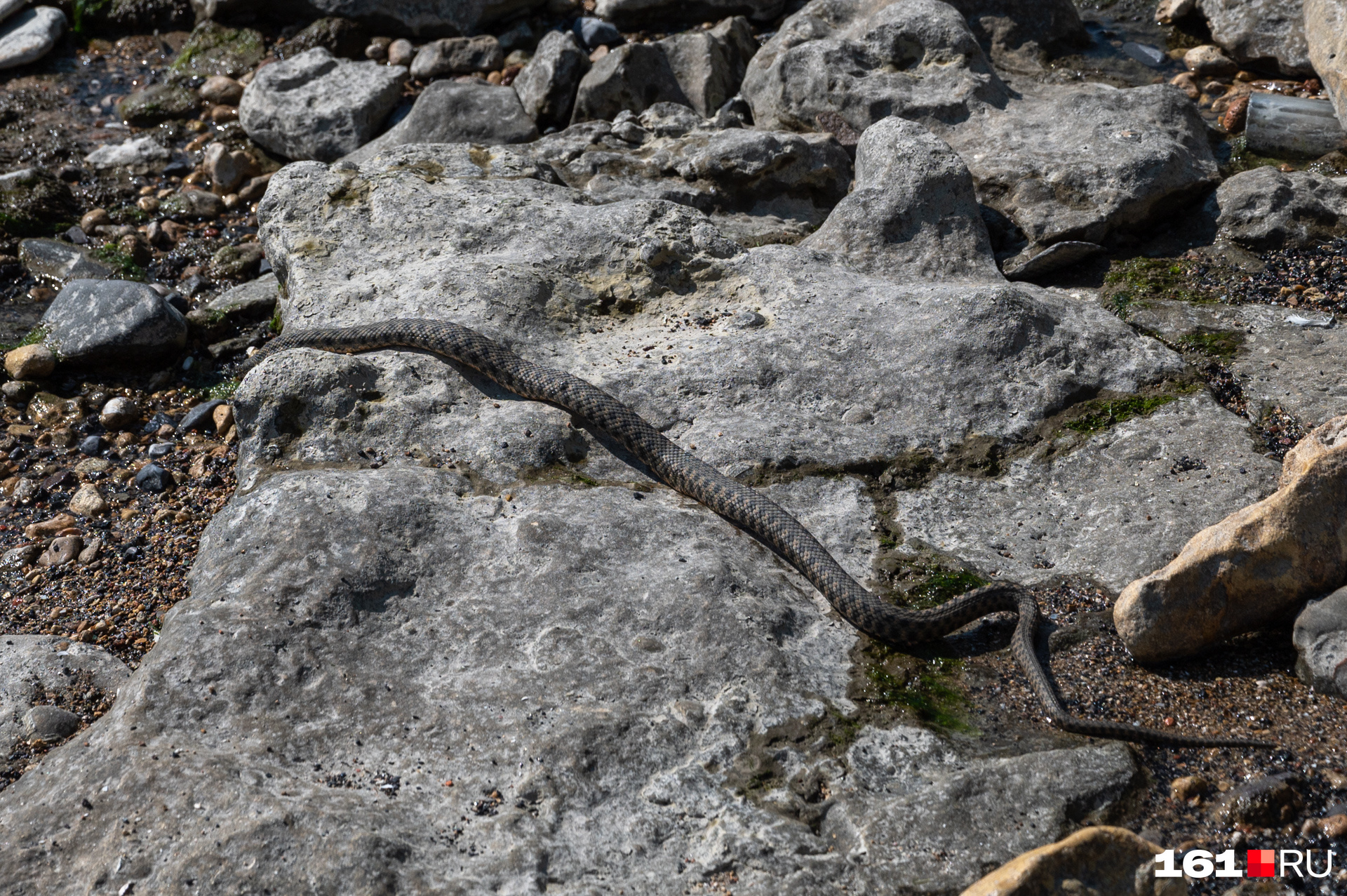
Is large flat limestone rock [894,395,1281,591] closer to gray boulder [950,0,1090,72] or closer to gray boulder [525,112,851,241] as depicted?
gray boulder [525,112,851,241]

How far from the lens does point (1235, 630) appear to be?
16.5ft

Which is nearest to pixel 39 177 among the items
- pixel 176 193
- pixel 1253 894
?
pixel 176 193

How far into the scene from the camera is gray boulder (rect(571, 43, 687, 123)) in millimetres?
10945

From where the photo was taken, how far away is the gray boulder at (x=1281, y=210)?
8.09 meters

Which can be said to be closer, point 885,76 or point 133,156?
point 885,76

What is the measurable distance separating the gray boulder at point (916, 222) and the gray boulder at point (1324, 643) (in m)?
3.68

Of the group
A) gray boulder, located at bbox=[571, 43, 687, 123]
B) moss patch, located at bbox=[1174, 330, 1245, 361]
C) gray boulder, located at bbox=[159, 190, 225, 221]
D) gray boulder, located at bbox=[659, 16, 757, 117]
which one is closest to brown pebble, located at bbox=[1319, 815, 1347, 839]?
moss patch, located at bbox=[1174, 330, 1245, 361]

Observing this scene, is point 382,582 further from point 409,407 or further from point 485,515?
point 409,407

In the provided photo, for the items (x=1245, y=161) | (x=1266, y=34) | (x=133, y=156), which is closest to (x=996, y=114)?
(x=1245, y=161)

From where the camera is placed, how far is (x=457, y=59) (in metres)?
12.7

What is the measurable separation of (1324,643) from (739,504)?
Answer: 2.91 meters

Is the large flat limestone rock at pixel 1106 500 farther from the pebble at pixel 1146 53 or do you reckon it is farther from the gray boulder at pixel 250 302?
the gray boulder at pixel 250 302

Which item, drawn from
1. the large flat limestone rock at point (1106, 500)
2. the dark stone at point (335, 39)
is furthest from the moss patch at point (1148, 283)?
the dark stone at point (335, 39)

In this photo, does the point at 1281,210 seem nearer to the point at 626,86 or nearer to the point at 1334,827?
the point at 1334,827
